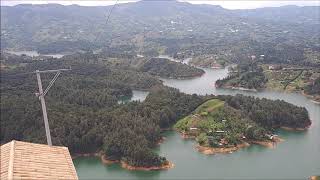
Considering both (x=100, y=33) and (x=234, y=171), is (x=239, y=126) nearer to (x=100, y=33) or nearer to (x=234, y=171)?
(x=234, y=171)

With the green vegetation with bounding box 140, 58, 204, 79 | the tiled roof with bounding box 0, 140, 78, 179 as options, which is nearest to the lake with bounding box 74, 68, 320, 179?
the tiled roof with bounding box 0, 140, 78, 179

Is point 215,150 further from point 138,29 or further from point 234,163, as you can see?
point 138,29

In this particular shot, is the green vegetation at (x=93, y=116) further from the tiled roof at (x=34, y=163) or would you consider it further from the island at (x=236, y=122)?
the tiled roof at (x=34, y=163)

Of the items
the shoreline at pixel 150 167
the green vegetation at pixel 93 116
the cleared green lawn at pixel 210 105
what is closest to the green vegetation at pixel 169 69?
the green vegetation at pixel 93 116

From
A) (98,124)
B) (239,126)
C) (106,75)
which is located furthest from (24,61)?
(239,126)

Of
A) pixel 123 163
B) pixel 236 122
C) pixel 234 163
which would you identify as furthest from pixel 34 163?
pixel 236 122

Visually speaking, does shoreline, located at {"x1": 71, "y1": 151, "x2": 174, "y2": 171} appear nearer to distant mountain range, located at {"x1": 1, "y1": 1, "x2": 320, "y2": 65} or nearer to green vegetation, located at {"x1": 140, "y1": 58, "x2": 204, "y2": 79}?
green vegetation, located at {"x1": 140, "y1": 58, "x2": 204, "y2": 79}
